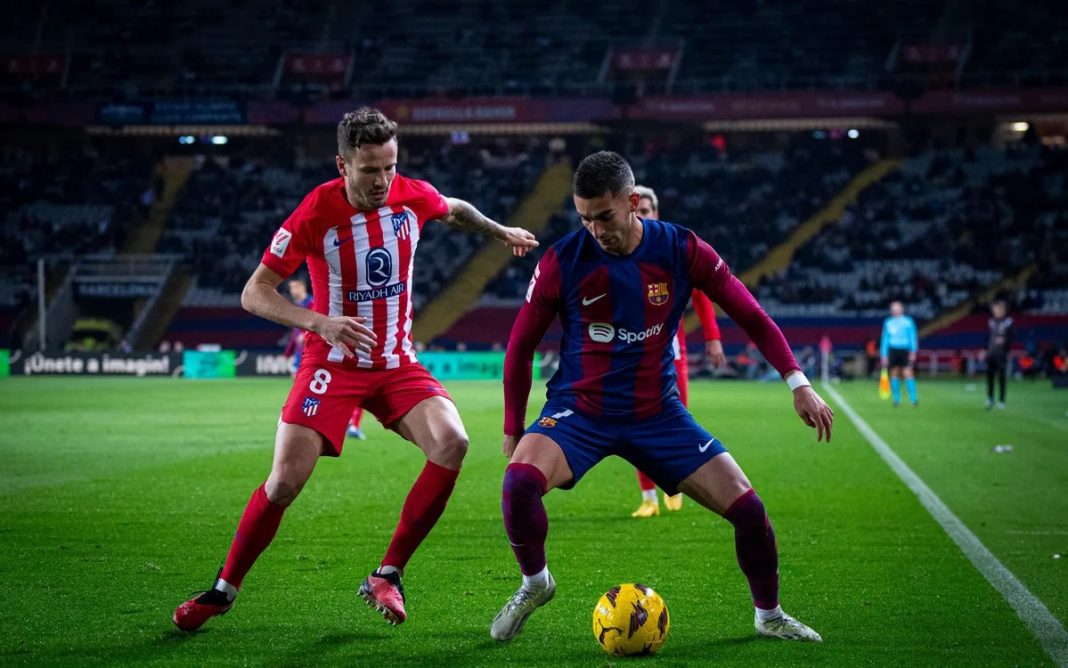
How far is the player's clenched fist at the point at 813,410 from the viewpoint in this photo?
17.9 ft

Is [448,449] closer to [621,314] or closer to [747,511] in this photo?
[621,314]

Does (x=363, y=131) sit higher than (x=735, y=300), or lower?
higher

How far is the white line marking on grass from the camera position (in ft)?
18.8

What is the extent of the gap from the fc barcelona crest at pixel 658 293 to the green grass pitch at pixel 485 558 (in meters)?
1.46

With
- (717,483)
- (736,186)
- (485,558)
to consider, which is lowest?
(485,558)

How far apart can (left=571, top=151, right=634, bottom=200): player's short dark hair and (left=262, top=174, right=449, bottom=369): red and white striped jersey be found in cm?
122

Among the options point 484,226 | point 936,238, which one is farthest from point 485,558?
point 936,238

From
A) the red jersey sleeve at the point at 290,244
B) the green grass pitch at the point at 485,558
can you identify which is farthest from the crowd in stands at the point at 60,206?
the red jersey sleeve at the point at 290,244

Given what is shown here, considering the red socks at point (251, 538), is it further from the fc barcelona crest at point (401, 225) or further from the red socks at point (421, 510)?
the fc barcelona crest at point (401, 225)

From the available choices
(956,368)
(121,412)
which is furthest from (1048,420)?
(956,368)

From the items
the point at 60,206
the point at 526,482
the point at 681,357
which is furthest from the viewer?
the point at 60,206

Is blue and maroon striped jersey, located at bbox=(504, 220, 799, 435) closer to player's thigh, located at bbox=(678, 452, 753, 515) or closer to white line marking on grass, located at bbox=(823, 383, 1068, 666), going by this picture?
player's thigh, located at bbox=(678, 452, 753, 515)

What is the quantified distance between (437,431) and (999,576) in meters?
3.34

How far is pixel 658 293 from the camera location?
569cm
